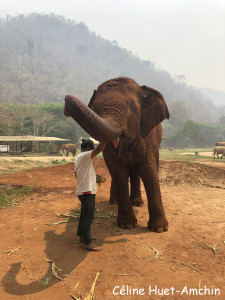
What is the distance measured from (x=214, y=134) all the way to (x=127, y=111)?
92.3 m

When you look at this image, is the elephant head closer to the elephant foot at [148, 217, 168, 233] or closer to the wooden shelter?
the elephant foot at [148, 217, 168, 233]

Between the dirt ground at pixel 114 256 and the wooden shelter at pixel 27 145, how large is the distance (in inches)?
941

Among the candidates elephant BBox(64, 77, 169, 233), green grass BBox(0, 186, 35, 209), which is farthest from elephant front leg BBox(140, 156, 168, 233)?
green grass BBox(0, 186, 35, 209)

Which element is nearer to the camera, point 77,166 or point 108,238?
point 77,166

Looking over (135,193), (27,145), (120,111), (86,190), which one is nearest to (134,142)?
(120,111)

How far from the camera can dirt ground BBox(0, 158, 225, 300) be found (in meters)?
3.15

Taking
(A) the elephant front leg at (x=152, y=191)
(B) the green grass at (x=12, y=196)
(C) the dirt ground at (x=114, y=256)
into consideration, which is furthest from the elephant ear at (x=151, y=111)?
(B) the green grass at (x=12, y=196)

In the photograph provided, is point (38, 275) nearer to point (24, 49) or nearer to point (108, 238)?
point (108, 238)

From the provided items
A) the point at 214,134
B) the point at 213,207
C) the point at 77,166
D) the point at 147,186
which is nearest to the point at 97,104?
the point at 77,166

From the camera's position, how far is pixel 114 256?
157 inches

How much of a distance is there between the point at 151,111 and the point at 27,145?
30.0 meters

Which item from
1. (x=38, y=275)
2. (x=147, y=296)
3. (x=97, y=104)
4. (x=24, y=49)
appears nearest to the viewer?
(x=147, y=296)

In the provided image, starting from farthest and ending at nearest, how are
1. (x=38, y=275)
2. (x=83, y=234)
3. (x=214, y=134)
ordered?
(x=214, y=134)
(x=83, y=234)
(x=38, y=275)

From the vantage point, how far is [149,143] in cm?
535
